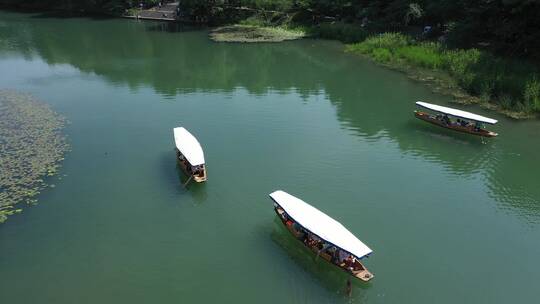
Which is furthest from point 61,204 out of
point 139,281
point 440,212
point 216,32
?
point 216,32

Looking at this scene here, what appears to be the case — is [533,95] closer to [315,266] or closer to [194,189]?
[315,266]

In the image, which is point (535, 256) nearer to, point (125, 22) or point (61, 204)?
point (61, 204)

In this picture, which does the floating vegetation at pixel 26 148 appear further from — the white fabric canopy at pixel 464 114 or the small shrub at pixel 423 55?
the small shrub at pixel 423 55

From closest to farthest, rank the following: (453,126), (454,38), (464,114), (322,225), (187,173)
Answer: (322,225)
(187,173)
(464,114)
(453,126)
(454,38)

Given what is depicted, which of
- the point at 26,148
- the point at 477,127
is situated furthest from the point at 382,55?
the point at 26,148

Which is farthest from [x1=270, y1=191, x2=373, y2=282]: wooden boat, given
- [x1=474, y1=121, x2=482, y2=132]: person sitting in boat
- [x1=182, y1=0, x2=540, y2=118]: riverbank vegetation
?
[x1=182, y1=0, x2=540, y2=118]: riverbank vegetation

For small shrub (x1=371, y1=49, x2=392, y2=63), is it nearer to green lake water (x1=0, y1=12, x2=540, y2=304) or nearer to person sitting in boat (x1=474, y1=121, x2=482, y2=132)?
green lake water (x1=0, y1=12, x2=540, y2=304)
